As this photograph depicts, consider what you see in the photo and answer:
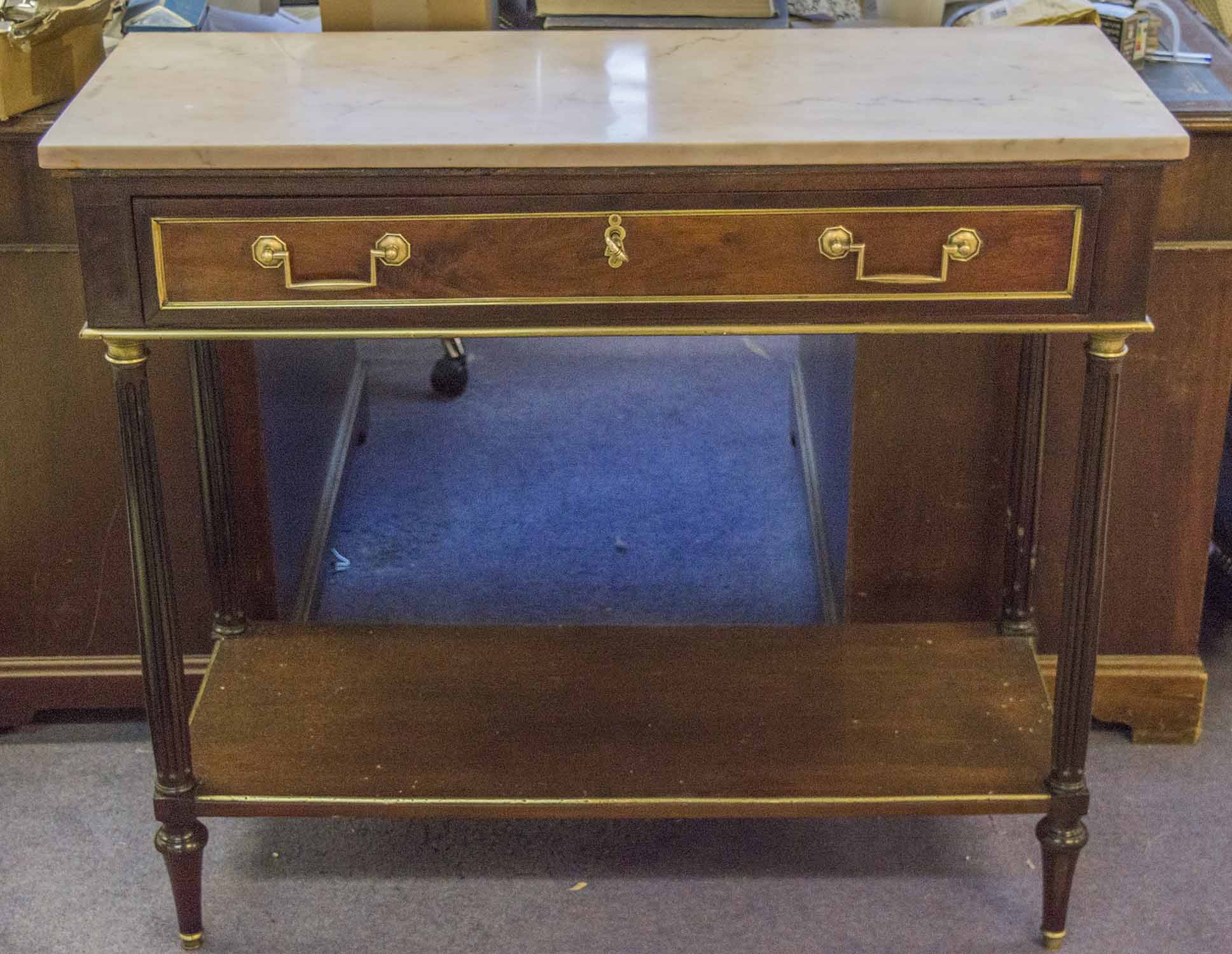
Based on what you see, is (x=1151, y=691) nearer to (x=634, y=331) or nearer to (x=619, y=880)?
(x=619, y=880)

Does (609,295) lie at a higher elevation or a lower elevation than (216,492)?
higher

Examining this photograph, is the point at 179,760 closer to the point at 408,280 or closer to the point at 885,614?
the point at 408,280

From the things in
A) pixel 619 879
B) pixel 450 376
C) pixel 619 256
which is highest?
pixel 619 256

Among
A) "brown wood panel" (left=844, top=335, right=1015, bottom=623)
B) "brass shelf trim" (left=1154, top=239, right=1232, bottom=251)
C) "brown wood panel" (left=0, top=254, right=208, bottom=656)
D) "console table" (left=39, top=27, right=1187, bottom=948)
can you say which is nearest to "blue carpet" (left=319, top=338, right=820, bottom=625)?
"brown wood panel" (left=844, top=335, right=1015, bottom=623)

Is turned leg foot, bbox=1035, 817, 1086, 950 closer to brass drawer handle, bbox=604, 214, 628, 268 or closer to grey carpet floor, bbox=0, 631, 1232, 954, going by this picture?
grey carpet floor, bbox=0, 631, 1232, 954

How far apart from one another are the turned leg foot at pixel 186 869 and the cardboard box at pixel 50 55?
2.61ft

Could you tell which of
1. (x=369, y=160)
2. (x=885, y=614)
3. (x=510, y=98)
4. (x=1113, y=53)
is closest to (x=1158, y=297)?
(x=1113, y=53)

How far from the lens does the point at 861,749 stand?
5.82 ft

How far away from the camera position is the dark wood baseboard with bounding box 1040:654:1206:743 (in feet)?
6.69

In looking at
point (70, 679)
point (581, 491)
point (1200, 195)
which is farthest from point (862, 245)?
point (581, 491)

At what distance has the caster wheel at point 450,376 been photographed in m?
2.96

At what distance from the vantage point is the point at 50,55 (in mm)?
Answer: 1788

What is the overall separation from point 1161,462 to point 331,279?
3.47 ft

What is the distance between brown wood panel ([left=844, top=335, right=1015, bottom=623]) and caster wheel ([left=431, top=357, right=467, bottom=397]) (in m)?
1.12
